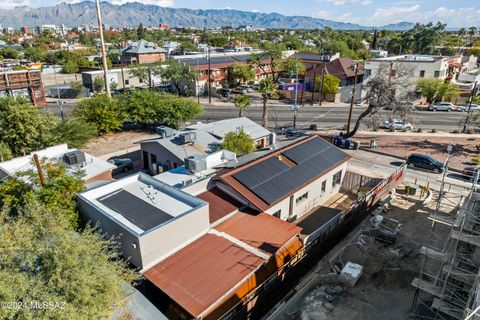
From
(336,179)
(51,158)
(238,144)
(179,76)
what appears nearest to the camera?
(51,158)

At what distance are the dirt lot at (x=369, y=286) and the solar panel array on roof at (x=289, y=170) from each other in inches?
239

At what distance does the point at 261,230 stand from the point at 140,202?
8.46m

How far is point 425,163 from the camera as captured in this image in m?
39.1

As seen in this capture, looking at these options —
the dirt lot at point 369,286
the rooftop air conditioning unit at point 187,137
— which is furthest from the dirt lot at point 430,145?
the rooftop air conditioning unit at point 187,137

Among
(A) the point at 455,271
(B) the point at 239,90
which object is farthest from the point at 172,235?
(B) the point at 239,90

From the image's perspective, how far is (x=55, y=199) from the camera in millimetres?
21438

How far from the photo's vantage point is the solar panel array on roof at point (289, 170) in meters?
25.3

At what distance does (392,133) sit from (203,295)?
4560 centimetres

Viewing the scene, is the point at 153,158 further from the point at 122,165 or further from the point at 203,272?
the point at 203,272

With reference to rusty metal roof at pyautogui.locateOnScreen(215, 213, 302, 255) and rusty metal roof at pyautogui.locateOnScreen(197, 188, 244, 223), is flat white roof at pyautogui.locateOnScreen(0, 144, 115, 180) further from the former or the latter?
rusty metal roof at pyautogui.locateOnScreen(215, 213, 302, 255)

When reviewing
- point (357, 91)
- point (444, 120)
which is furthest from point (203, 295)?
point (357, 91)

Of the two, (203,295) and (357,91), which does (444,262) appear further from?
(357,91)

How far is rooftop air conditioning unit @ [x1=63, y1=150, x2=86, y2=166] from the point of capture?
30.8m

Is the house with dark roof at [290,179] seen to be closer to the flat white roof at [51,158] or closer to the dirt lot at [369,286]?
the dirt lot at [369,286]
